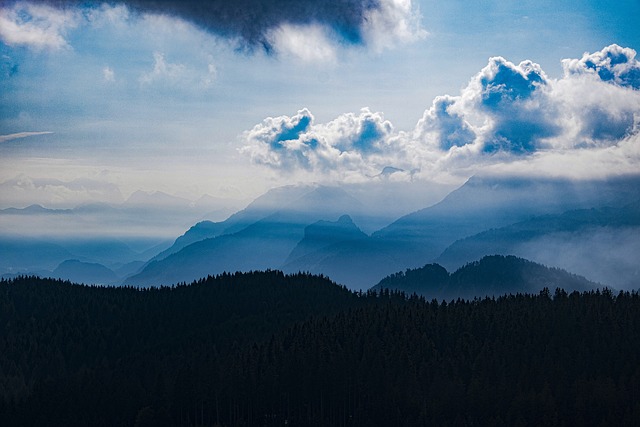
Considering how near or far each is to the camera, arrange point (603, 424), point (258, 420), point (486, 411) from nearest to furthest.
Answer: point (603, 424) < point (486, 411) < point (258, 420)

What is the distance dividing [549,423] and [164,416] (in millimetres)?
89789

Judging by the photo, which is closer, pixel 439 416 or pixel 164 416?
pixel 439 416

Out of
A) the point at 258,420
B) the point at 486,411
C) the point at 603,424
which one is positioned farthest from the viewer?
the point at 258,420

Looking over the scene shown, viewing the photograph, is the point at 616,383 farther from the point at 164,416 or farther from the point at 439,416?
the point at 164,416

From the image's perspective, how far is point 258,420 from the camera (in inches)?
7830

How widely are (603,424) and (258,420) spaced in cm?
7903

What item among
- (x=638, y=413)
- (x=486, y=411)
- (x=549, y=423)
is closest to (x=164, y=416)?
(x=486, y=411)

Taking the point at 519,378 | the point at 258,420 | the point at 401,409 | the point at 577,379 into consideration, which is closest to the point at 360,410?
the point at 401,409

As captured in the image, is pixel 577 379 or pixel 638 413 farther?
pixel 577 379

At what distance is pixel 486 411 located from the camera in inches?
7338

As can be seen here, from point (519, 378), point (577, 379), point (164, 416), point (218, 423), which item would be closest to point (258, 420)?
Answer: point (218, 423)

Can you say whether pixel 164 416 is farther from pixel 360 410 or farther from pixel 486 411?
pixel 486 411

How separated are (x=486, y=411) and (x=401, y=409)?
19861mm

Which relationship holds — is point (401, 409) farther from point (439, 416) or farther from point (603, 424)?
point (603, 424)
